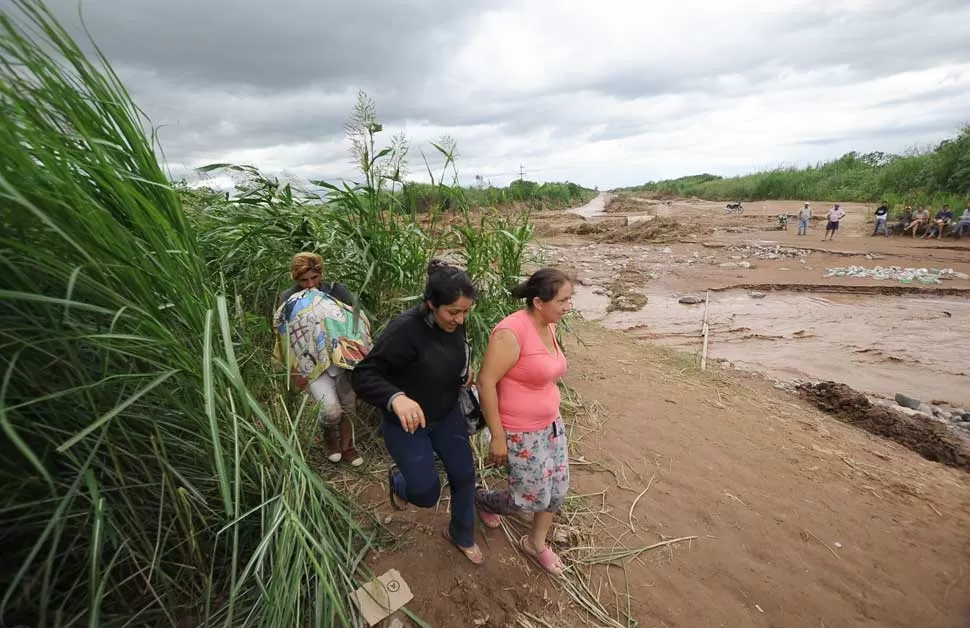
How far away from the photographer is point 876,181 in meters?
25.2

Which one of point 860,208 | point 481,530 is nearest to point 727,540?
point 481,530

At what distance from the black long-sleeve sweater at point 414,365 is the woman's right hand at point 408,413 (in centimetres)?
7

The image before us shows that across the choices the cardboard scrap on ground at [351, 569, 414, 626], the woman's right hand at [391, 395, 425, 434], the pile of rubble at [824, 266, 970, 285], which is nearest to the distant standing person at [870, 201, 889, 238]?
the pile of rubble at [824, 266, 970, 285]

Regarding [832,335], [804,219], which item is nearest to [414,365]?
[832,335]

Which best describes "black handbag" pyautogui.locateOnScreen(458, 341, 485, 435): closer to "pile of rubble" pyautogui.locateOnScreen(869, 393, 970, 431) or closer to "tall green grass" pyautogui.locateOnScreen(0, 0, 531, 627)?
"tall green grass" pyautogui.locateOnScreen(0, 0, 531, 627)

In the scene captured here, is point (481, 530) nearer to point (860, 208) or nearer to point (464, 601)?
point (464, 601)

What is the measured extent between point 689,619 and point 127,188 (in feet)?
9.11

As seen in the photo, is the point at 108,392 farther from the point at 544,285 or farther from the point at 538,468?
the point at 538,468

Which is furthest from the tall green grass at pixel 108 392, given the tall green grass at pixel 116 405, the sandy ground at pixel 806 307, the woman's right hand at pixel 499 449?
the sandy ground at pixel 806 307

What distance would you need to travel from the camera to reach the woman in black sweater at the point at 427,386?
1.71 meters

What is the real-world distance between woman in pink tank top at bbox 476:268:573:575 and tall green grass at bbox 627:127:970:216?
71.9 ft

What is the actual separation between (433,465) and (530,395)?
0.53 meters

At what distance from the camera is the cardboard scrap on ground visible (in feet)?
5.46

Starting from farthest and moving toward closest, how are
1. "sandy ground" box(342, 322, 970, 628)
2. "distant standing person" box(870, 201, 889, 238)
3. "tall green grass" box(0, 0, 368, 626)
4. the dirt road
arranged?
"distant standing person" box(870, 201, 889, 238) < the dirt road < "sandy ground" box(342, 322, 970, 628) < "tall green grass" box(0, 0, 368, 626)
